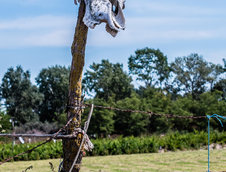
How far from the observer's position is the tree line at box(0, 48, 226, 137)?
21.0 meters

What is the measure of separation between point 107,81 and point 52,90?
7817mm

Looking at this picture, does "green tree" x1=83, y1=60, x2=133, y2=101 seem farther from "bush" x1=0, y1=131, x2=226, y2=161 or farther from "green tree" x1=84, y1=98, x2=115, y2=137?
"bush" x1=0, y1=131, x2=226, y2=161

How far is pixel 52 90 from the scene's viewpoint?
37.2 m

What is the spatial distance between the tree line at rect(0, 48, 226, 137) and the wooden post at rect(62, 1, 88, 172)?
42.4 feet

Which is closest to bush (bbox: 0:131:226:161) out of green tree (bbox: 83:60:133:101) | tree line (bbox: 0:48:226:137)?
tree line (bbox: 0:48:226:137)

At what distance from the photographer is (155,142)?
1331 cm

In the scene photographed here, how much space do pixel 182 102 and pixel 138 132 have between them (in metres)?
5.19

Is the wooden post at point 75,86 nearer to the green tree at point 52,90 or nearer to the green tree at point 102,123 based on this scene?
the green tree at point 102,123

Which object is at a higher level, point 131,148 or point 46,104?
point 46,104

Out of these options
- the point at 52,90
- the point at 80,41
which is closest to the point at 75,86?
the point at 80,41

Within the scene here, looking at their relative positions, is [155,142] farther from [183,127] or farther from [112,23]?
[112,23]

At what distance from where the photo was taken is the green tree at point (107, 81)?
33.4m

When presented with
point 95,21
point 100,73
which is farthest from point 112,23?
point 100,73

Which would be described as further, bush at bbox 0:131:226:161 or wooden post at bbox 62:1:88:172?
bush at bbox 0:131:226:161
